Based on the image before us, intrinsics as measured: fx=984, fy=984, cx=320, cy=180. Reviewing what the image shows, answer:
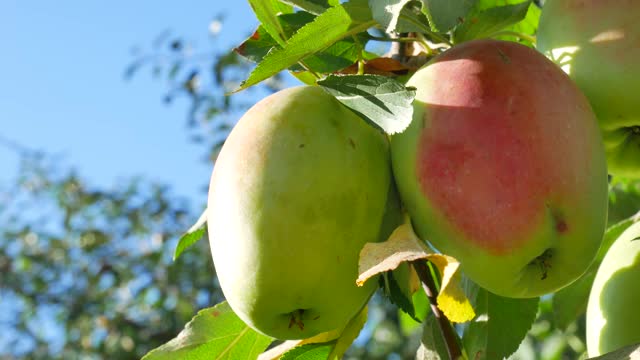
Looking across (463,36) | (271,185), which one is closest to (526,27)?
(463,36)

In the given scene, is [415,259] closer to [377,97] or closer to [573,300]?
→ [377,97]

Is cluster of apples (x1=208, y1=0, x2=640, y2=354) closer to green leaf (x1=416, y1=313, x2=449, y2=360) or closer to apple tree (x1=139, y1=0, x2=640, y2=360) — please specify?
apple tree (x1=139, y1=0, x2=640, y2=360)

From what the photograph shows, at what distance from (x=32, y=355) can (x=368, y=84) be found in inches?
192

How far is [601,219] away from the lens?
854 mm

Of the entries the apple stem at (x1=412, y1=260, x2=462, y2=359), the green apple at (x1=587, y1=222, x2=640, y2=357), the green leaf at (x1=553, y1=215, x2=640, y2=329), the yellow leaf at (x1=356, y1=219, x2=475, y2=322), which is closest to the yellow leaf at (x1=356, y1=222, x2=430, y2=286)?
the yellow leaf at (x1=356, y1=219, x2=475, y2=322)

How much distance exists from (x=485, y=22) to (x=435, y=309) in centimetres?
30

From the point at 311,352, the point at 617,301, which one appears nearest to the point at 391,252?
the point at 311,352

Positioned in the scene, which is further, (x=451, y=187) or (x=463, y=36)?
(x=463, y=36)

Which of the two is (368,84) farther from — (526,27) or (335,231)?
(526,27)

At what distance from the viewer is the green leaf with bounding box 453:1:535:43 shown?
1.01 meters

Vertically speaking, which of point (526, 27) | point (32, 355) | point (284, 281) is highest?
point (284, 281)

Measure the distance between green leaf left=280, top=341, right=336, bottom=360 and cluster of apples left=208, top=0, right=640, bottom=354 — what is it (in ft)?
0.34

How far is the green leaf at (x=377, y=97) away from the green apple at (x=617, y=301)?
38cm

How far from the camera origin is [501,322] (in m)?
1.11
